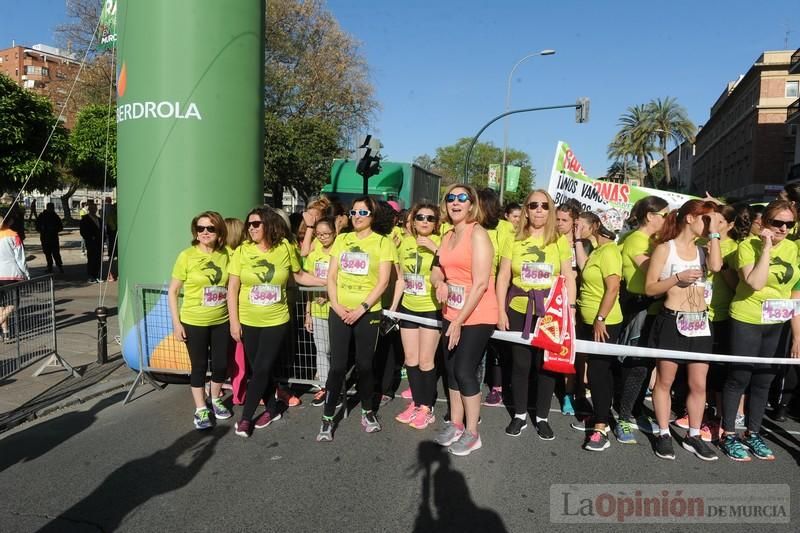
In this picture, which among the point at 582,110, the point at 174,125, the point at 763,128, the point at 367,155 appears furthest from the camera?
the point at 763,128

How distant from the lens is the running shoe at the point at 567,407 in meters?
5.23

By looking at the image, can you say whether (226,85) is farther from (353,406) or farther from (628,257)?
(628,257)

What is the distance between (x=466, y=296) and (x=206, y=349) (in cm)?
217

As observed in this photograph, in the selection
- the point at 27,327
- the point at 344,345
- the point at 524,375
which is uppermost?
the point at 344,345

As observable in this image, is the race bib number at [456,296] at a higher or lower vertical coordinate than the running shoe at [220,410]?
higher

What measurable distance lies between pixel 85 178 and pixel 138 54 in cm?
2753

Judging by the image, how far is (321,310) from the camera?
17.3 feet

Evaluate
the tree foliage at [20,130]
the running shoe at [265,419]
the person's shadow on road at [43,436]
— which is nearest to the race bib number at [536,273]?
the running shoe at [265,419]

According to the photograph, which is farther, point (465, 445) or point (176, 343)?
Answer: point (176, 343)

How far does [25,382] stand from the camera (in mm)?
5637

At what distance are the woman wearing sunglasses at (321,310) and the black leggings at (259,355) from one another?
2.30 feet

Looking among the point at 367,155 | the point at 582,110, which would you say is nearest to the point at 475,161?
the point at 582,110

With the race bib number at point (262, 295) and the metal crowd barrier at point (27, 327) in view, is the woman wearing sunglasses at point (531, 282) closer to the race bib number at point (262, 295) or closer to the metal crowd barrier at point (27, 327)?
the race bib number at point (262, 295)

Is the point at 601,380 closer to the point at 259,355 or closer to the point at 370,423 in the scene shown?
the point at 370,423
